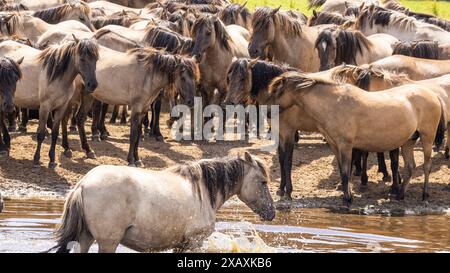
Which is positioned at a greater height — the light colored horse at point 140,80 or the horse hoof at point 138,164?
the light colored horse at point 140,80

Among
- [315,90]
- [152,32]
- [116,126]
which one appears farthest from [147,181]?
[116,126]

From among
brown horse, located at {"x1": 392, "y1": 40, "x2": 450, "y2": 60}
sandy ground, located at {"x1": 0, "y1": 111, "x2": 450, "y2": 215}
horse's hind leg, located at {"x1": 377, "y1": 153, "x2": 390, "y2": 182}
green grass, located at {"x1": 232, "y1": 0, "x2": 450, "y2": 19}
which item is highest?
brown horse, located at {"x1": 392, "y1": 40, "x2": 450, "y2": 60}

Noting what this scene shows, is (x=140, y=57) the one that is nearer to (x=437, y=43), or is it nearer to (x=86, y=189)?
(x=437, y=43)

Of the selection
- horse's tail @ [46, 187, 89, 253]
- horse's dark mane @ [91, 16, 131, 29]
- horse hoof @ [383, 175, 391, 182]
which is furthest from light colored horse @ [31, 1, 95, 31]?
horse's tail @ [46, 187, 89, 253]

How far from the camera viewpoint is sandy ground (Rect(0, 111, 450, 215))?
52.4ft

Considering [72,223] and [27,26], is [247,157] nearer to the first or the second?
[72,223]

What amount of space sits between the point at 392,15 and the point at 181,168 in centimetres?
1277

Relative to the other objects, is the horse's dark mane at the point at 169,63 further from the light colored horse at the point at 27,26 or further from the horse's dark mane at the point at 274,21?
the light colored horse at the point at 27,26

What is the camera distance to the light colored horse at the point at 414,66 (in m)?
18.0

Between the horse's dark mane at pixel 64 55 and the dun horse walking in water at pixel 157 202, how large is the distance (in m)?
5.59

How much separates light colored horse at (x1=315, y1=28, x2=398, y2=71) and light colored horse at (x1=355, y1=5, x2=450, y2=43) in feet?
8.33

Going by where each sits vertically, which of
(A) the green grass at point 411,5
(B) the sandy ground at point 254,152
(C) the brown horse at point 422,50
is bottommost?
(B) the sandy ground at point 254,152

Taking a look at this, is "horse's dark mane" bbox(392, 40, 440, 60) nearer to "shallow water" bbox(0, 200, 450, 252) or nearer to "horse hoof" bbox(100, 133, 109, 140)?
"horse hoof" bbox(100, 133, 109, 140)

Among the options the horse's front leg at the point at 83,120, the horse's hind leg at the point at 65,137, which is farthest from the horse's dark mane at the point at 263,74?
the horse's hind leg at the point at 65,137
